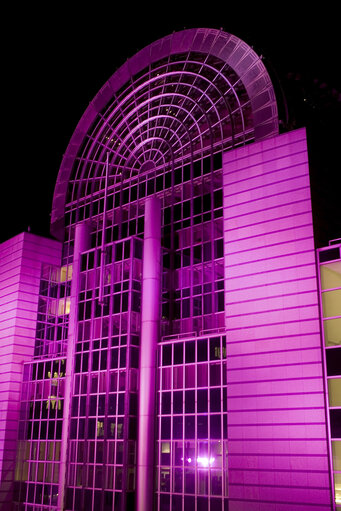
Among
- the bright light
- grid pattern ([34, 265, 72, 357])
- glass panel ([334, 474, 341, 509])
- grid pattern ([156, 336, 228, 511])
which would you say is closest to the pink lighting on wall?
grid pattern ([34, 265, 72, 357])

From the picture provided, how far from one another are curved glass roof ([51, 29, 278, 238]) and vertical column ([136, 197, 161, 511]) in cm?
772

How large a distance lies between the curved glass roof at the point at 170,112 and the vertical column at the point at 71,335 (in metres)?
7.22

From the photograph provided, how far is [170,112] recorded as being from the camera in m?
50.5

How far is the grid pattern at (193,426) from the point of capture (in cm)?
3488

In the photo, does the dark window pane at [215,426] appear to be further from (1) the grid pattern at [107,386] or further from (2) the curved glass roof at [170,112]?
(2) the curved glass roof at [170,112]

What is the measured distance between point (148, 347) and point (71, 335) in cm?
910

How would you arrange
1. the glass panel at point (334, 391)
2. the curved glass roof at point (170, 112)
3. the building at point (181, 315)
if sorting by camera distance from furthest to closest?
the curved glass roof at point (170, 112), the building at point (181, 315), the glass panel at point (334, 391)

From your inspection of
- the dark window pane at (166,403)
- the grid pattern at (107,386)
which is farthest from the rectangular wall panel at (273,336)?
the grid pattern at (107,386)

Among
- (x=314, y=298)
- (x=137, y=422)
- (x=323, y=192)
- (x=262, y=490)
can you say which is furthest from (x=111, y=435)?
(x=323, y=192)

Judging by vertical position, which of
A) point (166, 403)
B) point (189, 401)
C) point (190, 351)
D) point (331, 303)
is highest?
point (331, 303)

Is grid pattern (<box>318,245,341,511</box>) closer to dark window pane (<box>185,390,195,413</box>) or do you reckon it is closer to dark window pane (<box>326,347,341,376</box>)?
dark window pane (<box>326,347,341,376</box>)

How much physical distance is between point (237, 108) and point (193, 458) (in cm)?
2828

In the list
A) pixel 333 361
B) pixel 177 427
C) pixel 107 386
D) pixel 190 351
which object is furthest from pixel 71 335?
pixel 333 361

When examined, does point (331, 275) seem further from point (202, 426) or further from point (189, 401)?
point (202, 426)
